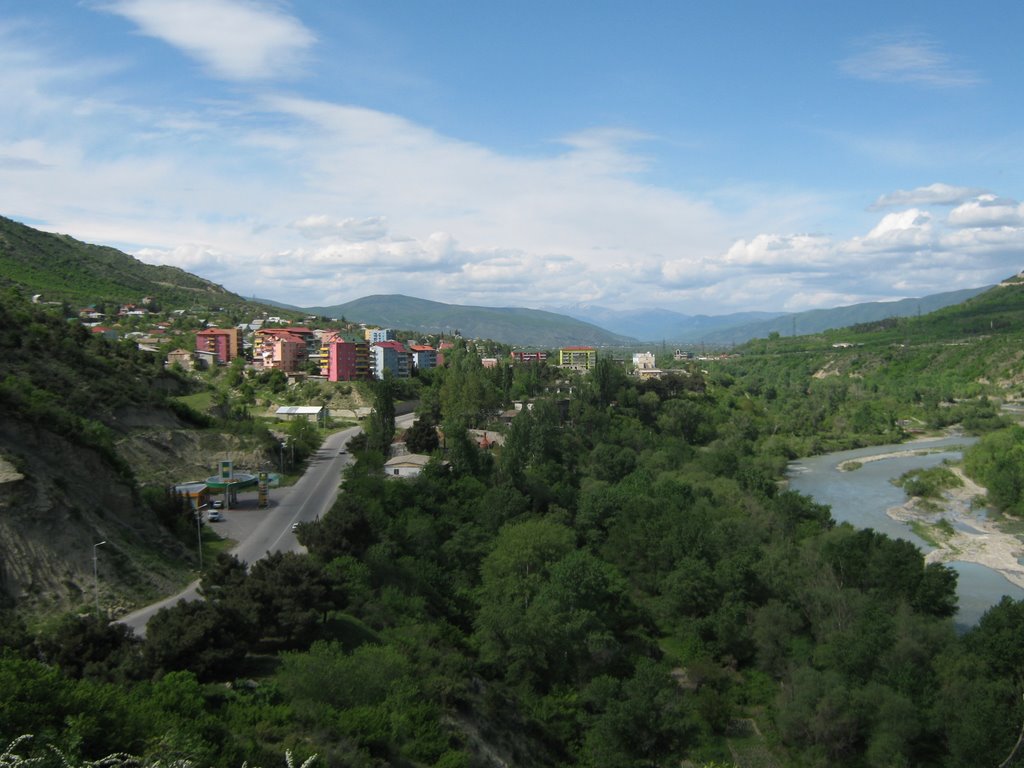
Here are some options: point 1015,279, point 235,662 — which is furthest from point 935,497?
point 1015,279

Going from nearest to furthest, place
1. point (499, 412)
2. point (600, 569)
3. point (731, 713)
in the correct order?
1. point (731, 713)
2. point (600, 569)
3. point (499, 412)

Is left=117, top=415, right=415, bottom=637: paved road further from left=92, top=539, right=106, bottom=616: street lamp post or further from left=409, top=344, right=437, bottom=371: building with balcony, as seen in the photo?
left=409, top=344, right=437, bottom=371: building with balcony

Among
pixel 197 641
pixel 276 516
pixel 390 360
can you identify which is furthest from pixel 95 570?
pixel 390 360

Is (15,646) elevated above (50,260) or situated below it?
below

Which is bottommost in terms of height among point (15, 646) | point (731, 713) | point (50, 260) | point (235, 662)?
point (731, 713)

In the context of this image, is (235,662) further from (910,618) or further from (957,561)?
(957,561)

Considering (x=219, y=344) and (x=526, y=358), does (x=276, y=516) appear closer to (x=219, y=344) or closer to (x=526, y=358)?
(x=219, y=344)
